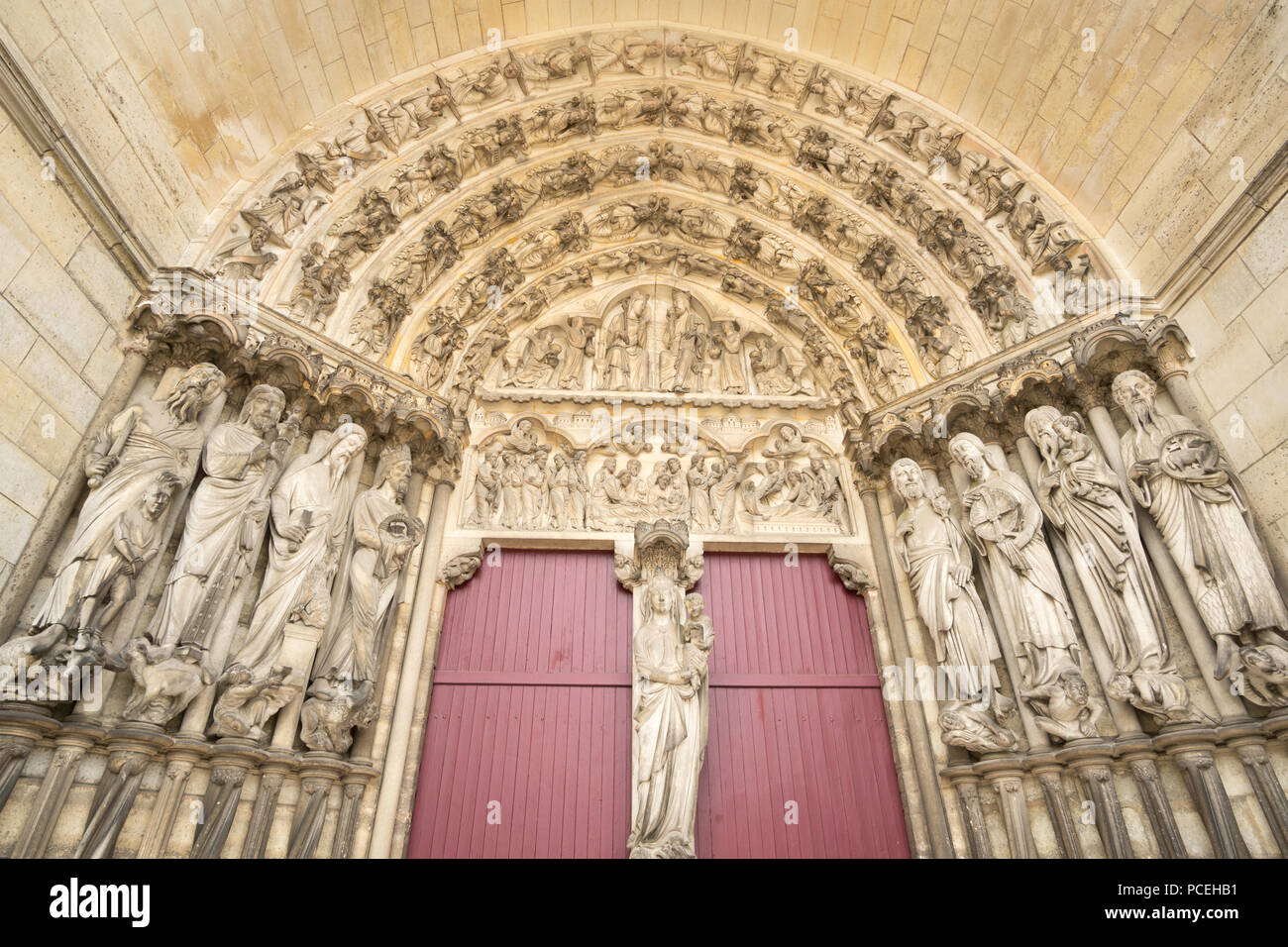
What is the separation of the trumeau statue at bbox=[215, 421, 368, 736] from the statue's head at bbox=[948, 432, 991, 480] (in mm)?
4078

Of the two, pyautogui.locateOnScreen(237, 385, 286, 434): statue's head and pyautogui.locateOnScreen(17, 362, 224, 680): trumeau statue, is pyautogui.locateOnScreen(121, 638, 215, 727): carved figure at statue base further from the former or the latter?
pyautogui.locateOnScreen(237, 385, 286, 434): statue's head

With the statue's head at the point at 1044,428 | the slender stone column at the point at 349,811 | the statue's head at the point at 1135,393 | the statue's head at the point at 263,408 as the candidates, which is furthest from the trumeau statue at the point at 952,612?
the statue's head at the point at 263,408

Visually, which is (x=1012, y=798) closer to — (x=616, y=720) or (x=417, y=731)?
(x=616, y=720)

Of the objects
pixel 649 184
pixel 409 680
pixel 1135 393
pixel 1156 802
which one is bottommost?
pixel 1156 802

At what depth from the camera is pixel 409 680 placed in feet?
15.3

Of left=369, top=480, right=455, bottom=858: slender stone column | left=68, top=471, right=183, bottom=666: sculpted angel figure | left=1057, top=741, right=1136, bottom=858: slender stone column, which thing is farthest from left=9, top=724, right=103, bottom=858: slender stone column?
left=1057, top=741, right=1136, bottom=858: slender stone column

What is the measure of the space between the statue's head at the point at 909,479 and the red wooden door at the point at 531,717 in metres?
2.17

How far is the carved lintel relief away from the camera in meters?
3.96

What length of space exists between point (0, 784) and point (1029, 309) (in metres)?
6.50

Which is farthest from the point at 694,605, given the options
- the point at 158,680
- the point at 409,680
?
the point at 158,680

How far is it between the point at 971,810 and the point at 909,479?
210cm

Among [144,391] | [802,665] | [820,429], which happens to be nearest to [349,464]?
[144,391]

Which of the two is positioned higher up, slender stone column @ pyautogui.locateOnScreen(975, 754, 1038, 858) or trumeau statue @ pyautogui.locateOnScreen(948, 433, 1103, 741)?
trumeau statue @ pyautogui.locateOnScreen(948, 433, 1103, 741)

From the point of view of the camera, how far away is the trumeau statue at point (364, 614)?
389 centimetres
